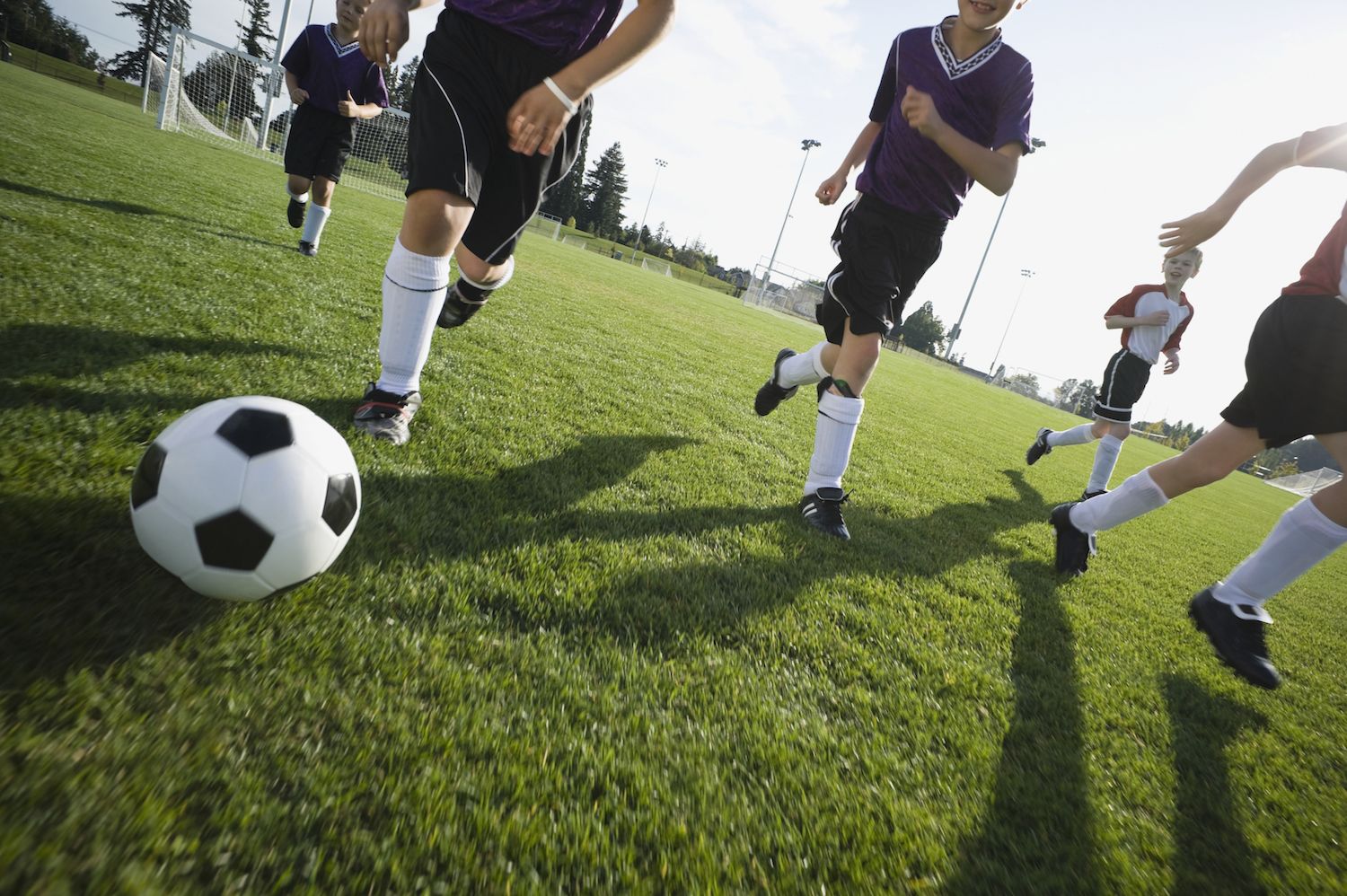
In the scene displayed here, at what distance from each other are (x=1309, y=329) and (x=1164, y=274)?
3.61 metres

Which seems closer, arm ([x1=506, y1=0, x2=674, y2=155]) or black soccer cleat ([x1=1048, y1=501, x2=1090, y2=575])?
arm ([x1=506, y1=0, x2=674, y2=155])

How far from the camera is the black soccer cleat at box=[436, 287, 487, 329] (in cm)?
345

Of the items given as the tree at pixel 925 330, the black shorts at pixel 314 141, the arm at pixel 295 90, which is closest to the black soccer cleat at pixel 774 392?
the black shorts at pixel 314 141

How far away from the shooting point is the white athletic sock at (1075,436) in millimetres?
5844

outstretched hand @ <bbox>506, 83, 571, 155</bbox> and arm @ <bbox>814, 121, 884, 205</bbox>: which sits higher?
arm @ <bbox>814, 121, 884, 205</bbox>

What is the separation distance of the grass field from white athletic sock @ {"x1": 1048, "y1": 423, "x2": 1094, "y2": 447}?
2.59 meters

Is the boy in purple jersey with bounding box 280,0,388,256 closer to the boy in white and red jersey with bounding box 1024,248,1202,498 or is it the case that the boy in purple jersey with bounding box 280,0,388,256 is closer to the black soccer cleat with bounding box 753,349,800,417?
the black soccer cleat with bounding box 753,349,800,417

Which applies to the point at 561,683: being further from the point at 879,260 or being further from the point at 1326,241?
the point at 1326,241

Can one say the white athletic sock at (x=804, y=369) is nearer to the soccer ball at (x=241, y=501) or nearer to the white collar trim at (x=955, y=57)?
the white collar trim at (x=955, y=57)

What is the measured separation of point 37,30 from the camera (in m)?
53.9

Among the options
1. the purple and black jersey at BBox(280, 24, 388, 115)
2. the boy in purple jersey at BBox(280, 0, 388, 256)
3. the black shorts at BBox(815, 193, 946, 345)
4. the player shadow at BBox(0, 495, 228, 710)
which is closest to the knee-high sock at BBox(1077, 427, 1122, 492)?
the black shorts at BBox(815, 193, 946, 345)

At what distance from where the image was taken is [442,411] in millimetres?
2914

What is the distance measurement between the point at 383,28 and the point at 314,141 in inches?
189

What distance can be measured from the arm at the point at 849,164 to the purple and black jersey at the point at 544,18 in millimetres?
1773
